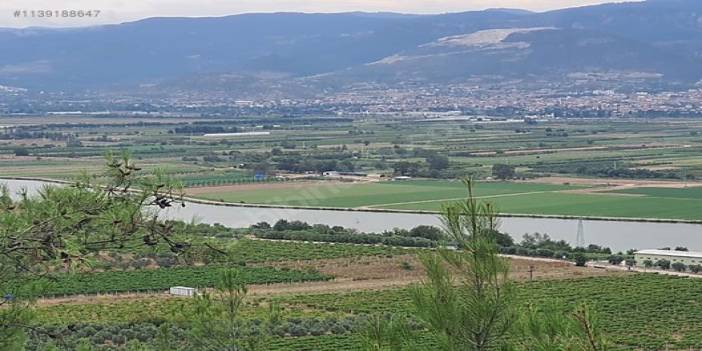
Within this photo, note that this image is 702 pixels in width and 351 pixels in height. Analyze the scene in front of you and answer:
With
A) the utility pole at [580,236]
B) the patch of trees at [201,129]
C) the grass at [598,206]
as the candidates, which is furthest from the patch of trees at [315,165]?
the patch of trees at [201,129]

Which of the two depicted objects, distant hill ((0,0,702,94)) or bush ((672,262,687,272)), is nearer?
bush ((672,262,687,272))

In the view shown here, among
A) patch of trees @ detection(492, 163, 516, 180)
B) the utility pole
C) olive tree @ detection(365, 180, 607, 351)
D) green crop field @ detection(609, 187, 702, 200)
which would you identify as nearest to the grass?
green crop field @ detection(609, 187, 702, 200)

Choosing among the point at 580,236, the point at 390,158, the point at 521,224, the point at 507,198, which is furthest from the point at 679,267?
the point at 390,158

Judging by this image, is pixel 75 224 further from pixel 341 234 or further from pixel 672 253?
pixel 341 234

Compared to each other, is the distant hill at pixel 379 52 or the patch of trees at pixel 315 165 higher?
the distant hill at pixel 379 52

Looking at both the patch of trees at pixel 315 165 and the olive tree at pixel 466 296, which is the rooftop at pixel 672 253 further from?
the patch of trees at pixel 315 165

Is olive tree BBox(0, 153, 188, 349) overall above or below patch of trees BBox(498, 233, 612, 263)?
above

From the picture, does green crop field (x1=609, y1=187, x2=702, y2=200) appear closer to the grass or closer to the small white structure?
the grass
